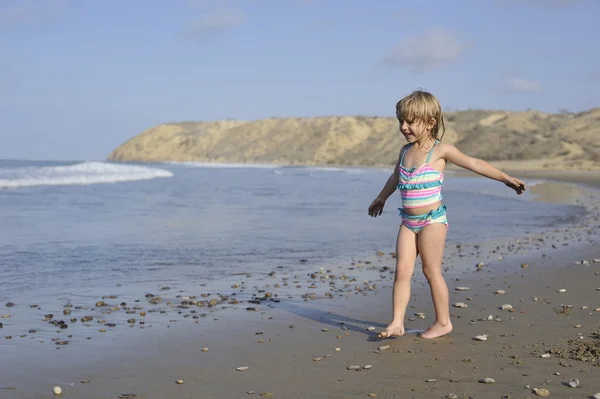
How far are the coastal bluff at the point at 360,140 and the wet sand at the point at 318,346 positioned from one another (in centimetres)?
3900

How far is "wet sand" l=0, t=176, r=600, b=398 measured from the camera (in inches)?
142

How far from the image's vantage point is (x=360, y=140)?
322 feet

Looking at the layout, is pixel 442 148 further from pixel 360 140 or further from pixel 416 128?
pixel 360 140

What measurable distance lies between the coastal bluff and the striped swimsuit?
1581 inches

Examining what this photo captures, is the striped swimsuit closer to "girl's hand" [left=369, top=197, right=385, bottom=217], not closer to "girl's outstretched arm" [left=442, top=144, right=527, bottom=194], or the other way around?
"girl's outstretched arm" [left=442, top=144, right=527, bottom=194]

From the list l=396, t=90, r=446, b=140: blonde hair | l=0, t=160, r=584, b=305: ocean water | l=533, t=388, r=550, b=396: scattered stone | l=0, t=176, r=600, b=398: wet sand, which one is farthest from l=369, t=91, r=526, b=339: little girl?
l=0, t=160, r=584, b=305: ocean water

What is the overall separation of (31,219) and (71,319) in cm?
850

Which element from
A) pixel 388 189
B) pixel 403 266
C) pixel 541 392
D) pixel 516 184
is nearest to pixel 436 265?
pixel 403 266

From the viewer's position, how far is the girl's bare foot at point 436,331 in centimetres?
465

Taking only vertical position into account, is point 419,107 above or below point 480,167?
above

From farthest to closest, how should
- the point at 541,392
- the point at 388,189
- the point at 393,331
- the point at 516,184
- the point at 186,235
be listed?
the point at 186,235 < the point at 388,189 < the point at 393,331 < the point at 516,184 < the point at 541,392

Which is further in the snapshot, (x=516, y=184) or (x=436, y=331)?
(x=436, y=331)

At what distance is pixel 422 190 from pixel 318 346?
4.21 feet

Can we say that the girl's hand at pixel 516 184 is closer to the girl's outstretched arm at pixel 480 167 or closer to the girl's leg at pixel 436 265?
the girl's outstretched arm at pixel 480 167
